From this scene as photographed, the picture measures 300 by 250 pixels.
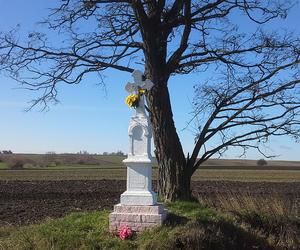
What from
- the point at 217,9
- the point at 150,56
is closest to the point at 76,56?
the point at 150,56

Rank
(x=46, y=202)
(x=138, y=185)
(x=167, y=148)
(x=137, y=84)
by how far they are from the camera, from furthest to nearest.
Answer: (x=46, y=202)
(x=167, y=148)
(x=137, y=84)
(x=138, y=185)

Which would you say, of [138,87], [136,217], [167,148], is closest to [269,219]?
[167,148]

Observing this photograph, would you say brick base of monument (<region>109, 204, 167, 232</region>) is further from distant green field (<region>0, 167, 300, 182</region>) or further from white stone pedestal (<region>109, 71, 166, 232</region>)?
distant green field (<region>0, 167, 300, 182</region>)

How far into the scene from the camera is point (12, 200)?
22.7 m

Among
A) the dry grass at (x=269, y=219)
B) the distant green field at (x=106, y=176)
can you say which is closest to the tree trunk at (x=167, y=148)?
the dry grass at (x=269, y=219)

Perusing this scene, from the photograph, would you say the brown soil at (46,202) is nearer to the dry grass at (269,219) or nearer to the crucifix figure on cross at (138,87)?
the dry grass at (269,219)

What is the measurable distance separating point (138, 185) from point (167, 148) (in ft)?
10.9

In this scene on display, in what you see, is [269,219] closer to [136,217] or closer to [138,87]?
[136,217]

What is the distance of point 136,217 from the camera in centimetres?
1128

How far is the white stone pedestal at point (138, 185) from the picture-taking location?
1127 cm

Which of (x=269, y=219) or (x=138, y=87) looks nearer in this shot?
(x=138, y=87)

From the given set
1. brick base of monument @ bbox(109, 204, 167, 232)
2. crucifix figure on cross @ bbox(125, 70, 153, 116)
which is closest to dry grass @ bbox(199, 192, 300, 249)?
brick base of monument @ bbox(109, 204, 167, 232)

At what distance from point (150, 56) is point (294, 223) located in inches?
224

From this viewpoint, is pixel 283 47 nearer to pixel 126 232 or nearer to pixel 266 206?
pixel 266 206
